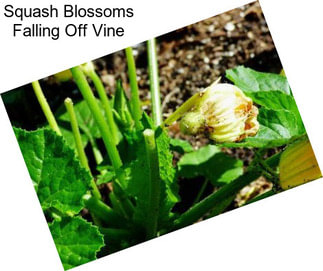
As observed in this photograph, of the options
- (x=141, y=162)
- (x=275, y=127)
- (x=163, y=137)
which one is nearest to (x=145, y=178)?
(x=141, y=162)

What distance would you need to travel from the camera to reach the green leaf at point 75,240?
4.92 ft

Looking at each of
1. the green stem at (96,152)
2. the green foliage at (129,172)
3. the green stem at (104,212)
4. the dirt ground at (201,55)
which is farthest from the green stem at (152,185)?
the dirt ground at (201,55)

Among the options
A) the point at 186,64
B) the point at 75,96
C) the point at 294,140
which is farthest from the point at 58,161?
the point at 186,64

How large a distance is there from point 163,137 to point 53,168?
33 cm

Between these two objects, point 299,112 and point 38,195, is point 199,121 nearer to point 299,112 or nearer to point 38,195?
point 299,112

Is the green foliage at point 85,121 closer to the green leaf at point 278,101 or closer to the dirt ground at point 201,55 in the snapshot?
the dirt ground at point 201,55

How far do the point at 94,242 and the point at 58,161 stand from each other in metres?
0.25

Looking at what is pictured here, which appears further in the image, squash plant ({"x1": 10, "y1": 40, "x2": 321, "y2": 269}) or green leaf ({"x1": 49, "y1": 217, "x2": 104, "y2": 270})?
green leaf ({"x1": 49, "y1": 217, "x2": 104, "y2": 270})

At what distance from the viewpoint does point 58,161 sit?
5.12ft

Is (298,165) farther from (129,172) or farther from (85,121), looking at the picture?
(85,121)

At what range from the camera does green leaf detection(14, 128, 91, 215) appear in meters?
1.55

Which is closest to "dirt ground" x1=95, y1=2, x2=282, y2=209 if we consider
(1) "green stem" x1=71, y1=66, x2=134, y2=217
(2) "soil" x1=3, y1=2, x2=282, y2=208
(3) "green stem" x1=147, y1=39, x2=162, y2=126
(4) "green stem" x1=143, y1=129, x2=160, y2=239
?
(2) "soil" x1=3, y1=2, x2=282, y2=208

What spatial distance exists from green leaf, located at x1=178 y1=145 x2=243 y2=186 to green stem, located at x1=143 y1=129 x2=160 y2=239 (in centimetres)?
39

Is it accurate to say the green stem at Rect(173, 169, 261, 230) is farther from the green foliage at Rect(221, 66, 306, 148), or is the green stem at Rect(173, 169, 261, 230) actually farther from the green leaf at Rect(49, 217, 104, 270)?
the green leaf at Rect(49, 217, 104, 270)
